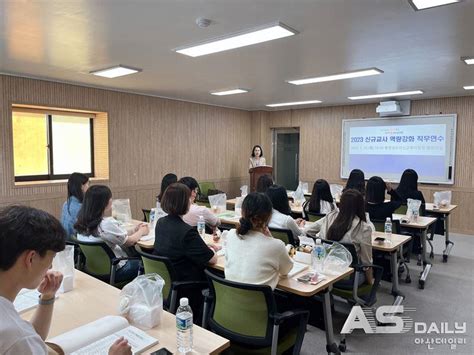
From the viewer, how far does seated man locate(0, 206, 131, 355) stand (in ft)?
2.97

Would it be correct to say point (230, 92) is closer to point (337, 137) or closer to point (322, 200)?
point (322, 200)

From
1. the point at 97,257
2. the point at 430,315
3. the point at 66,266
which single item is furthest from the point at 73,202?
the point at 430,315

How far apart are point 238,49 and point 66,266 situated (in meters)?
2.64

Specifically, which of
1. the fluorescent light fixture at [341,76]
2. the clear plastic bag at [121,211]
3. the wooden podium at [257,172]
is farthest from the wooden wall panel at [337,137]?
the clear plastic bag at [121,211]

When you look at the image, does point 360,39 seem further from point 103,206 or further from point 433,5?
point 103,206

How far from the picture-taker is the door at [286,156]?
9.05m

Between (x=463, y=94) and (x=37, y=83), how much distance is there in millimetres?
7275

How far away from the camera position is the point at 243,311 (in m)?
1.93

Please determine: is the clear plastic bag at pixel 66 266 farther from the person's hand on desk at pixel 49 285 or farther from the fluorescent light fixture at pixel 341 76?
the fluorescent light fixture at pixel 341 76

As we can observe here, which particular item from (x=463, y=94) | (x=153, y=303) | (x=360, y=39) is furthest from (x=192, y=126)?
(x=153, y=303)

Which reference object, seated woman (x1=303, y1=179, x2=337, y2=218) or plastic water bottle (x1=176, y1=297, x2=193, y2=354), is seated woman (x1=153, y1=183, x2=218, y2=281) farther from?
seated woman (x1=303, y1=179, x2=337, y2=218)

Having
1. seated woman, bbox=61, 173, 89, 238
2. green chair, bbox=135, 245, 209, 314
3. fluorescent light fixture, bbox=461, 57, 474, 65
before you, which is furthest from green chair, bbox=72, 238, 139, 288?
fluorescent light fixture, bbox=461, 57, 474, 65

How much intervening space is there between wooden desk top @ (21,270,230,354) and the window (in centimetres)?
413

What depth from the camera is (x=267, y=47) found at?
354 cm
